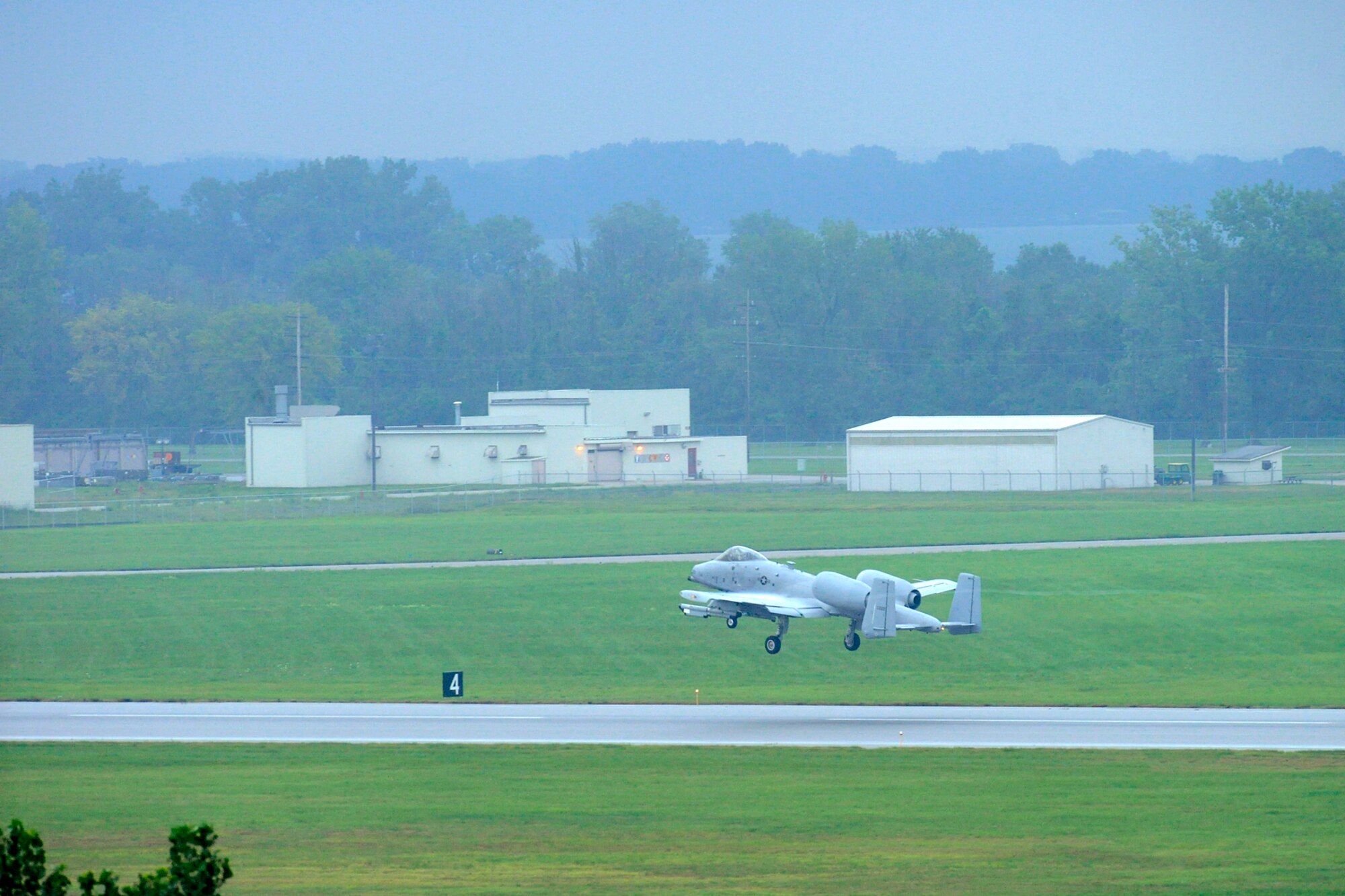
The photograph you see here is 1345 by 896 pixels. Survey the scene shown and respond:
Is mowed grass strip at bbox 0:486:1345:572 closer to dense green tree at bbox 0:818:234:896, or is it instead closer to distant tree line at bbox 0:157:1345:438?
dense green tree at bbox 0:818:234:896

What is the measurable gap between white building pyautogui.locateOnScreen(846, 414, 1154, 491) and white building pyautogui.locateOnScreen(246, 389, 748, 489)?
1629 centimetres

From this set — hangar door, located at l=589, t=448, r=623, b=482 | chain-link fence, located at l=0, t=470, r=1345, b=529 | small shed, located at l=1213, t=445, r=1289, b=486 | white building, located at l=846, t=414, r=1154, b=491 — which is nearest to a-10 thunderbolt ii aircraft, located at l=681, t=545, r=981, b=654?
chain-link fence, located at l=0, t=470, r=1345, b=529

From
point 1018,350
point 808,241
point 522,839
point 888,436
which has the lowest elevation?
point 522,839

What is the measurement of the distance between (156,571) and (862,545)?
26788 mm

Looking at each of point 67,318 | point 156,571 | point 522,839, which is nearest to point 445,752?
point 522,839

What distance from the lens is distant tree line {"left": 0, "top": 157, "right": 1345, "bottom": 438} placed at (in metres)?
146

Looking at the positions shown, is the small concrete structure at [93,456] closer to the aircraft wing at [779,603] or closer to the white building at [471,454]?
the white building at [471,454]

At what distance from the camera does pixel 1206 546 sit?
56.8 meters

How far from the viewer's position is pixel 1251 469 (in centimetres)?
9281

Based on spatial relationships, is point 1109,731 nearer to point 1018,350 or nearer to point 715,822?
point 715,822

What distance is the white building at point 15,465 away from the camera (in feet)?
276

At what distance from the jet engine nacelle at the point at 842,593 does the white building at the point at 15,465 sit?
59451 millimetres

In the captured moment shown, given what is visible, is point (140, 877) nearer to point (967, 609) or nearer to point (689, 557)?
point (967, 609)

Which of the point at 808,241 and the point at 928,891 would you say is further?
the point at 808,241
